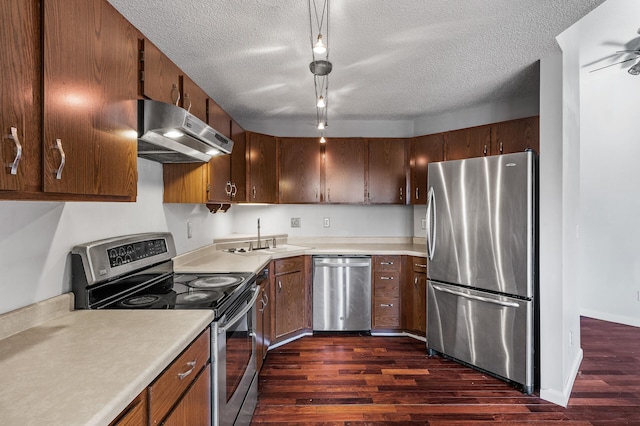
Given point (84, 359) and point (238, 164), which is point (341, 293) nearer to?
point (238, 164)

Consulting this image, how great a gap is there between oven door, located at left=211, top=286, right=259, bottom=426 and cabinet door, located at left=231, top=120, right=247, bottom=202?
1.14m

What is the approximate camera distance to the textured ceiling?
5.89 feet

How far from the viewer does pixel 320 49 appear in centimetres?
146

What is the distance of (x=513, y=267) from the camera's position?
97.5 inches

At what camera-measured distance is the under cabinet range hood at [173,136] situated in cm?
150

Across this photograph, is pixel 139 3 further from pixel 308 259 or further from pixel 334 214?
pixel 334 214

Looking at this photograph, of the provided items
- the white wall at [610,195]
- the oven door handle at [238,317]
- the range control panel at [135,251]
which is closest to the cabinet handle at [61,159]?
the range control panel at [135,251]

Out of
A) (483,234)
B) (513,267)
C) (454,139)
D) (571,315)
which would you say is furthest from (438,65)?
(571,315)

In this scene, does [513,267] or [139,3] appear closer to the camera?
[139,3]

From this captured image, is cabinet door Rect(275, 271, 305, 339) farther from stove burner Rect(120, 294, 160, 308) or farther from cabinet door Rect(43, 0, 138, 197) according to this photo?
cabinet door Rect(43, 0, 138, 197)

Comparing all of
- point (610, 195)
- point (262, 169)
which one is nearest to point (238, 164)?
point (262, 169)

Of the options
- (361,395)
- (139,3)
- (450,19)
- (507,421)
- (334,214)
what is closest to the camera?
(139,3)

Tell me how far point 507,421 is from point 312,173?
2750 millimetres

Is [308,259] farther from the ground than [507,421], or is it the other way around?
[308,259]
